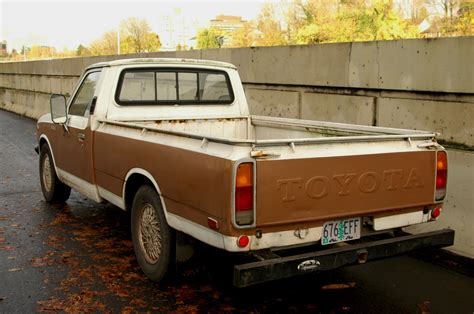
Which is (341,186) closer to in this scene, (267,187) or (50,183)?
(267,187)

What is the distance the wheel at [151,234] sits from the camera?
416cm

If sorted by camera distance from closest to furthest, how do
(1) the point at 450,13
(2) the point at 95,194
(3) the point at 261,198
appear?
1. (3) the point at 261,198
2. (2) the point at 95,194
3. (1) the point at 450,13

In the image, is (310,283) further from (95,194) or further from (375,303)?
(95,194)

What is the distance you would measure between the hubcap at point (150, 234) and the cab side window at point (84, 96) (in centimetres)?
176

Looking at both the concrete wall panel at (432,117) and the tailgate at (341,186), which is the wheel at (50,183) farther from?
the tailgate at (341,186)

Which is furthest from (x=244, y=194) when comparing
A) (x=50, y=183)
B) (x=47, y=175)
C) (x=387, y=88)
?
(x=47, y=175)

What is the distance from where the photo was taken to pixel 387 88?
19.2 ft

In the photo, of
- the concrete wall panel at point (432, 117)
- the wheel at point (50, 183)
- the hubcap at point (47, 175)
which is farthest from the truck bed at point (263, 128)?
the hubcap at point (47, 175)

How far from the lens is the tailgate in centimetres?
333

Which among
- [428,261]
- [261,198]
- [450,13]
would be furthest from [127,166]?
[450,13]

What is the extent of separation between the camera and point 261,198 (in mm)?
3303

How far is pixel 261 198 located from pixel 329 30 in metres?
38.1

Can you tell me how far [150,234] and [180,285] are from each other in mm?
507

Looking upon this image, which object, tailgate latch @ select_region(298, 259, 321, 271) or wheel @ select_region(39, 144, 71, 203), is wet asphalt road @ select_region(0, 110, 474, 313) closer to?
tailgate latch @ select_region(298, 259, 321, 271)
